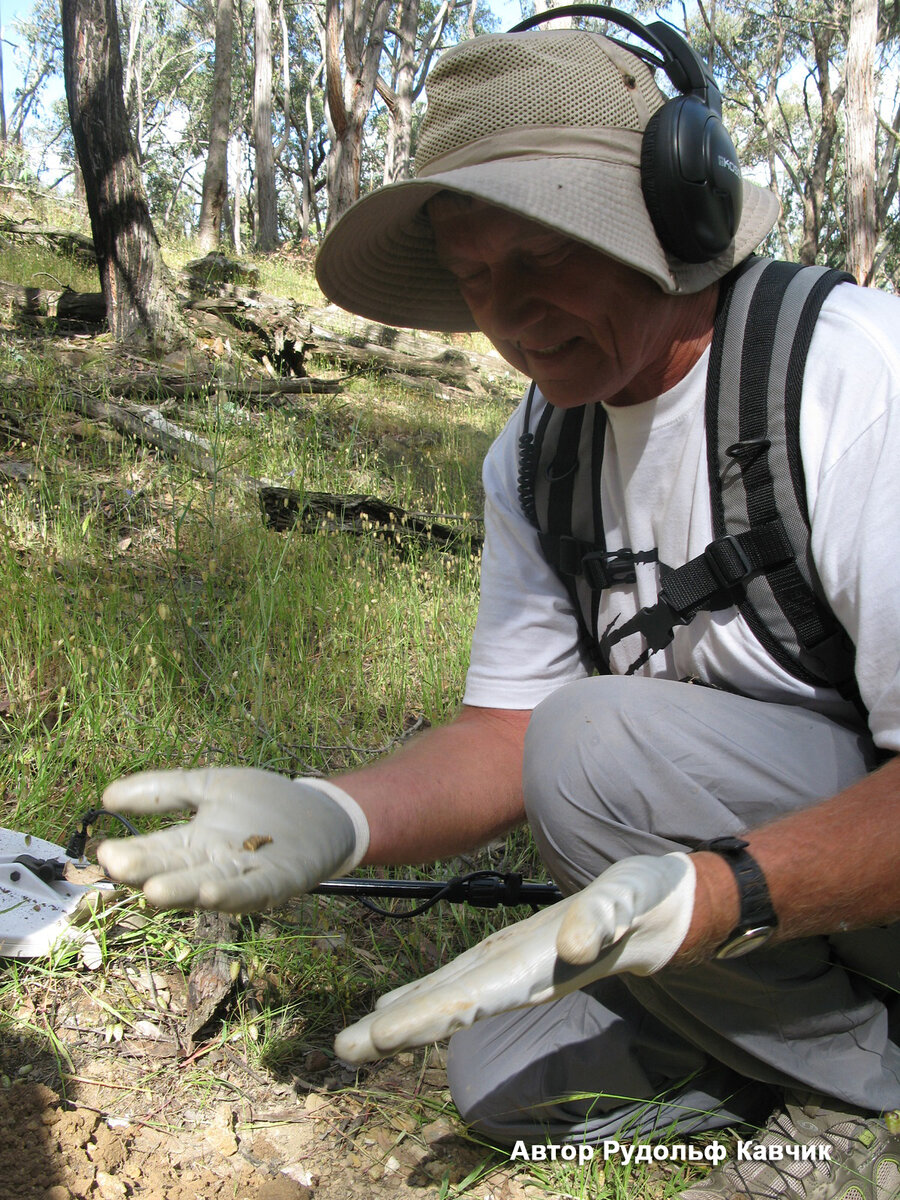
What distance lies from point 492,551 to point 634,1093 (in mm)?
1145

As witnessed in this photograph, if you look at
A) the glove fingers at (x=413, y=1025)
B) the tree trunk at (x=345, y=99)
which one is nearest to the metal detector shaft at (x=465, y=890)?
the glove fingers at (x=413, y=1025)

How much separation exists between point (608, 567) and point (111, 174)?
5717mm

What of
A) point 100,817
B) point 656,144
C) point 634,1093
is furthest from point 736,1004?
point 100,817

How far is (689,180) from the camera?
1.48 metres

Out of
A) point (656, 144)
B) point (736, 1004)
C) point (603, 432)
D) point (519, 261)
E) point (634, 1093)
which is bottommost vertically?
point (634, 1093)

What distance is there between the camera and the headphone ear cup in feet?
4.88

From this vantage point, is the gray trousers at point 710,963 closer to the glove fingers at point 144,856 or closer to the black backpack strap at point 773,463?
the black backpack strap at point 773,463

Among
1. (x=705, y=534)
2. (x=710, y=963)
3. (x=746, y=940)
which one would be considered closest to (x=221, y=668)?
(x=705, y=534)

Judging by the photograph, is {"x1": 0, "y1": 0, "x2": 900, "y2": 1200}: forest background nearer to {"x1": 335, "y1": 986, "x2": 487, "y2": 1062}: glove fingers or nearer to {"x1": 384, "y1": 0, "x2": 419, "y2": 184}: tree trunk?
{"x1": 335, "y1": 986, "x2": 487, "y2": 1062}: glove fingers

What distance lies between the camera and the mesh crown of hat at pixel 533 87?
1.54 m

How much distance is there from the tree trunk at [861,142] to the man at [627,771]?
8.86m

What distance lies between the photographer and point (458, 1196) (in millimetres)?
1669

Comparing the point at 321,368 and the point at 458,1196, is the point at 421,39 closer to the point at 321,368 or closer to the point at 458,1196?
the point at 321,368

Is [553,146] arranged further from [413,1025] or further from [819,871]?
[413,1025]
